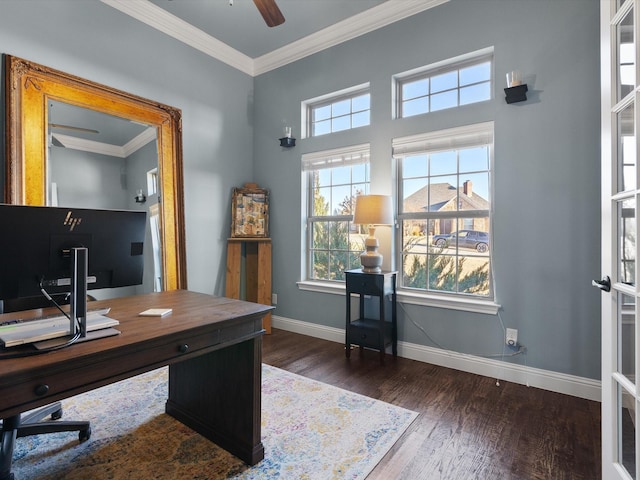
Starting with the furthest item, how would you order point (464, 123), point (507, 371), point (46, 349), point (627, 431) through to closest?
point (464, 123)
point (507, 371)
point (627, 431)
point (46, 349)

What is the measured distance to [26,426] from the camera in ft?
5.65

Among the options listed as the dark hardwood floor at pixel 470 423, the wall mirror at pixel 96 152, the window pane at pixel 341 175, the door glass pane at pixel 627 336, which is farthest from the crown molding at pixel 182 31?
the door glass pane at pixel 627 336

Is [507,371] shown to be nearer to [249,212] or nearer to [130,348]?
[130,348]

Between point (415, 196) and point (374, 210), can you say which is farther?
point (415, 196)

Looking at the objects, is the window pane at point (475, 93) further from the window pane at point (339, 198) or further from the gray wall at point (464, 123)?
the window pane at point (339, 198)

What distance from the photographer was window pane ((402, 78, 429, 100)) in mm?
3182

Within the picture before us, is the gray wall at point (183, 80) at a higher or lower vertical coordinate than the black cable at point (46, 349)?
higher

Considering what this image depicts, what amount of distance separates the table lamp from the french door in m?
1.62

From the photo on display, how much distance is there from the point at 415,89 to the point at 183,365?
10.0 ft

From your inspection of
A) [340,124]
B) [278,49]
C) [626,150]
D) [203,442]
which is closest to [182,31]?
[278,49]

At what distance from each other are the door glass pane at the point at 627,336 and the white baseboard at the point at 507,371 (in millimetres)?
1229

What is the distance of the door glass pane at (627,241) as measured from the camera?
1.31 metres

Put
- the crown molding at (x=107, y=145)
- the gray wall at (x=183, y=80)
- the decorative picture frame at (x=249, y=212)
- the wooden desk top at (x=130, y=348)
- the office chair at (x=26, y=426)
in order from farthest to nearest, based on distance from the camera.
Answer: the decorative picture frame at (x=249, y=212) < the crown molding at (x=107, y=145) < the gray wall at (x=183, y=80) < the office chair at (x=26, y=426) < the wooden desk top at (x=130, y=348)

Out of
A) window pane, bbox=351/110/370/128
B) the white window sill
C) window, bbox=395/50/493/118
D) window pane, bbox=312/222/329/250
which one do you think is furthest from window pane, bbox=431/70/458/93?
the white window sill
